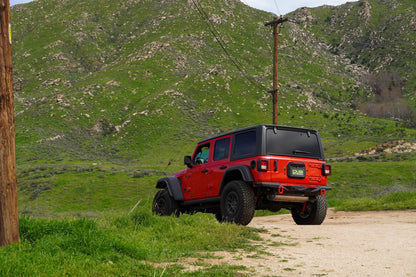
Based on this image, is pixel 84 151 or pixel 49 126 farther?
pixel 49 126

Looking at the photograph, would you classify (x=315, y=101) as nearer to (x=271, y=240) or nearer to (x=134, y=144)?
(x=134, y=144)

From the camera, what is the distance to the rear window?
901 cm

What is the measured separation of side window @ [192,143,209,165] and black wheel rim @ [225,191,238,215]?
5.78 ft

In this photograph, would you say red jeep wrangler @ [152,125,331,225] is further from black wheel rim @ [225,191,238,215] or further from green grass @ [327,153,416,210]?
green grass @ [327,153,416,210]

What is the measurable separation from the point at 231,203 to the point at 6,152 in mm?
5316

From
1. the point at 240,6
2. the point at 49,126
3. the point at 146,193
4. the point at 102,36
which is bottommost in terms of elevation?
→ the point at 146,193

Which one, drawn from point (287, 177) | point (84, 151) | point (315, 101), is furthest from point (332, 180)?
point (315, 101)

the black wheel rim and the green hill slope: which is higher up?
the green hill slope

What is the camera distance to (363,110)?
326ft

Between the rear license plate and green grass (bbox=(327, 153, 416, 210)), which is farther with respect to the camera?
green grass (bbox=(327, 153, 416, 210))

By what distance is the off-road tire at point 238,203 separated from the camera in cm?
871

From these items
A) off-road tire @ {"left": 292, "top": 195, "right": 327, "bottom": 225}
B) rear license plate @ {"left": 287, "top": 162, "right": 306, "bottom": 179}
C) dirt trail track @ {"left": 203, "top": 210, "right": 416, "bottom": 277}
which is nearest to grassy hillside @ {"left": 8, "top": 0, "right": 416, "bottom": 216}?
off-road tire @ {"left": 292, "top": 195, "right": 327, "bottom": 225}

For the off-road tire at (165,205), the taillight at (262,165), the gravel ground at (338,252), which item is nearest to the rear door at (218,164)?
the taillight at (262,165)

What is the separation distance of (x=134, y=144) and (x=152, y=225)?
53.9 m
